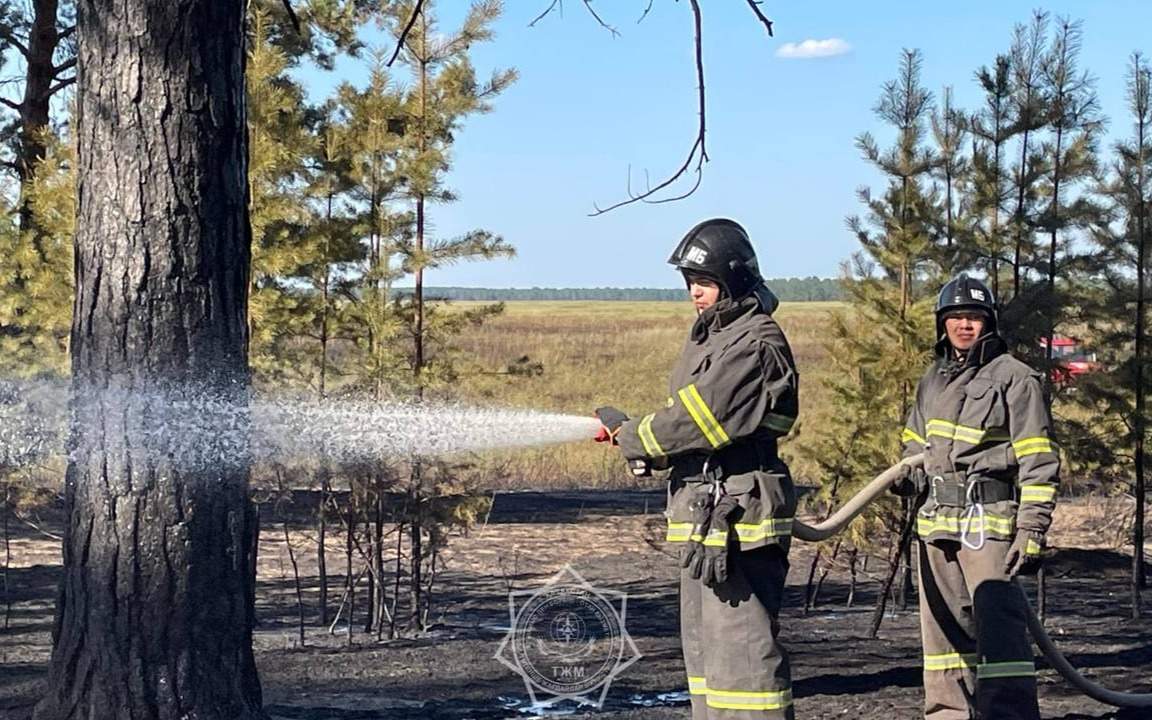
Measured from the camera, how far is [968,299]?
19.7ft

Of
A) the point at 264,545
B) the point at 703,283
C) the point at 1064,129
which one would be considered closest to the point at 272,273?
the point at 703,283

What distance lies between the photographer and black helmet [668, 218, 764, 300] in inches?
195

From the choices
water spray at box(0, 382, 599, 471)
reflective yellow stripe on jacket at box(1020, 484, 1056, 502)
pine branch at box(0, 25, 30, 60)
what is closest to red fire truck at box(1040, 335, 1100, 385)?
water spray at box(0, 382, 599, 471)

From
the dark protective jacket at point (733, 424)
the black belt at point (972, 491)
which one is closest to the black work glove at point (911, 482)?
the black belt at point (972, 491)

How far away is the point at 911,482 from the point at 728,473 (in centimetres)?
190

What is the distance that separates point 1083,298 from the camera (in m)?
10.3

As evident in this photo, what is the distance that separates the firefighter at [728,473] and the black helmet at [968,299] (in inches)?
57.7

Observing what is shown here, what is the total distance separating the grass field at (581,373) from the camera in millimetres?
9594

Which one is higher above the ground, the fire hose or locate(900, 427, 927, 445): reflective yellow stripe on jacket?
locate(900, 427, 927, 445): reflective yellow stripe on jacket

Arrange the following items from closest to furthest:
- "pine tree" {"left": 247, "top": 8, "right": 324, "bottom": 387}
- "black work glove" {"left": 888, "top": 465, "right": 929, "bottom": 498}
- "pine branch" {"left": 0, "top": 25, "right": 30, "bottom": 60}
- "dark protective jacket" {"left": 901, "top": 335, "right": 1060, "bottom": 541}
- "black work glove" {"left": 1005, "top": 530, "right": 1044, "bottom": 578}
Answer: "black work glove" {"left": 1005, "top": 530, "right": 1044, "bottom": 578}
"dark protective jacket" {"left": 901, "top": 335, "right": 1060, "bottom": 541}
"black work glove" {"left": 888, "top": 465, "right": 929, "bottom": 498}
"pine tree" {"left": 247, "top": 8, "right": 324, "bottom": 387}
"pine branch" {"left": 0, "top": 25, "right": 30, "bottom": 60}

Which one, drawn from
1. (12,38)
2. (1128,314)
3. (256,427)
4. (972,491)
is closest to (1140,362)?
(1128,314)

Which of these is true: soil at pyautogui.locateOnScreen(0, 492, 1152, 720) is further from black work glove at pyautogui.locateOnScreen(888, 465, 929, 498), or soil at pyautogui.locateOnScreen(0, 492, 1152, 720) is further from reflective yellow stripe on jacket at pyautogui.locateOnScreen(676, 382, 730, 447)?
reflective yellow stripe on jacket at pyautogui.locateOnScreen(676, 382, 730, 447)

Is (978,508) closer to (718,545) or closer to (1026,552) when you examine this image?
(1026,552)

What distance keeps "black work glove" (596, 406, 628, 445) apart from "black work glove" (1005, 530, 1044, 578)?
1.80 metres
